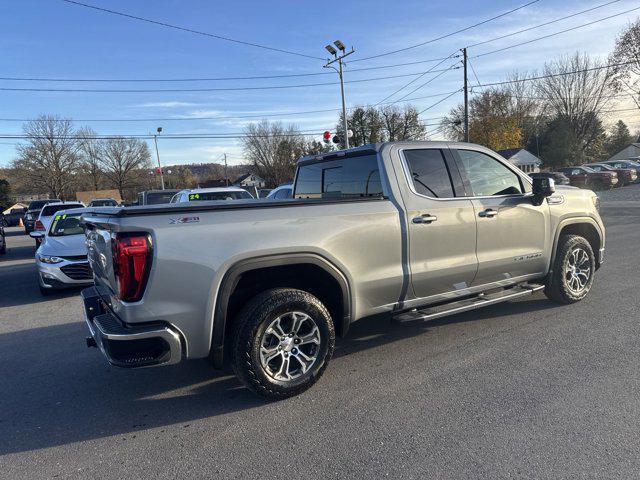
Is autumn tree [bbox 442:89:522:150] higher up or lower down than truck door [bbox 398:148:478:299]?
higher up

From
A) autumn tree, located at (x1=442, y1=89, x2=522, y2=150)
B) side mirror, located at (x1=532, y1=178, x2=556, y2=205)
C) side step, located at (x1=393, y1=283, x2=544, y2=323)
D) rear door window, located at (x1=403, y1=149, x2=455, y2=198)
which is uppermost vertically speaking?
autumn tree, located at (x1=442, y1=89, x2=522, y2=150)

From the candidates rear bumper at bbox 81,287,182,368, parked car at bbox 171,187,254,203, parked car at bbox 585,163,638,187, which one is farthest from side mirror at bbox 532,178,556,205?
parked car at bbox 585,163,638,187

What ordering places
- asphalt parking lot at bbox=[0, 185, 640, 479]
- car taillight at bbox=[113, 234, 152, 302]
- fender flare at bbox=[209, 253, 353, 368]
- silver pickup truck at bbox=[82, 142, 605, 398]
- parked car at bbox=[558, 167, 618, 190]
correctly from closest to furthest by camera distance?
1. asphalt parking lot at bbox=[0, 185, 640, 479]
2. car taillight at bbox=[113, 234, 152, 302]
3. silver pickup truck at bbox=[82, 142, 605, 398]
4. fender flare at bbox=[209, 253, 353, 368]
5. parked car at bbox=[558, 167, 618, 190]

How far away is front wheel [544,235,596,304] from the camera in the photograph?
5328 mm

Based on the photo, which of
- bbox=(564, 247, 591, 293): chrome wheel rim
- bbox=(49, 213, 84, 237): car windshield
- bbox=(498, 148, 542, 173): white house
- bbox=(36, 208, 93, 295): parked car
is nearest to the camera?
bbox=(564, 247, 591, 293): chrome wheel rim

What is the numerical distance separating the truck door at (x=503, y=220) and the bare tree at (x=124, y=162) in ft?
256

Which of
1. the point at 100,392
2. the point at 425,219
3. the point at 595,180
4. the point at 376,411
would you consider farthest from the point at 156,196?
the point at 595,180

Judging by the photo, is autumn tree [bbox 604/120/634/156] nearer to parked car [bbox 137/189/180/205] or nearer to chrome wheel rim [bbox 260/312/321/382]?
parked car [bbox 137/189/180/205]

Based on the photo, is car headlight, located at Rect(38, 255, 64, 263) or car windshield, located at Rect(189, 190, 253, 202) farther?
car windshield, located at Rect(189, 190, 253, 202)

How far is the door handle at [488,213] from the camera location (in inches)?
177

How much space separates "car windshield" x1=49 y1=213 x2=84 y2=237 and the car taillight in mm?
6838

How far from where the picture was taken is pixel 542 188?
474 centimetres

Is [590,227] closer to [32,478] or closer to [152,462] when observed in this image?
[152,462]

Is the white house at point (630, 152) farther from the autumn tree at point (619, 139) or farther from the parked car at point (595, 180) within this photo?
the parked car at point (595, 180)
